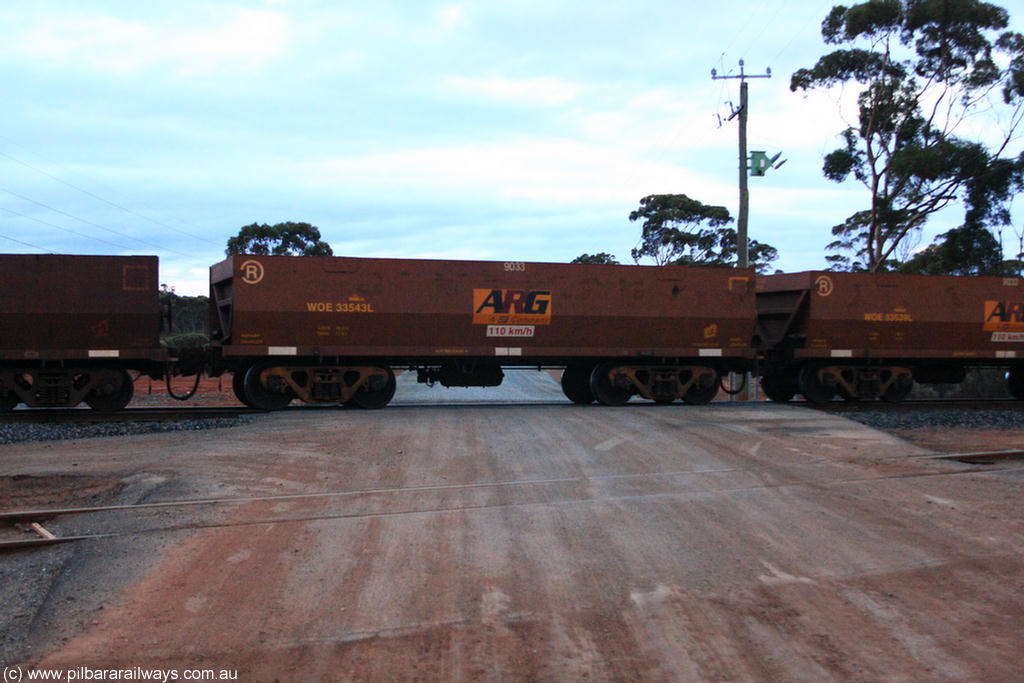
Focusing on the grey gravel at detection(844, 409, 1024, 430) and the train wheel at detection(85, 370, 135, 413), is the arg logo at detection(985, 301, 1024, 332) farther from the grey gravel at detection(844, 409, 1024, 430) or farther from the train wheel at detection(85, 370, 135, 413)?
the train wheel at detection(85, 370, 135, 413)

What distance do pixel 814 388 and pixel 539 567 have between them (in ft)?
44.6

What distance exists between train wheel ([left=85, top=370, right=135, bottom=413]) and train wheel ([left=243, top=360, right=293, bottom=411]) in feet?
6.74

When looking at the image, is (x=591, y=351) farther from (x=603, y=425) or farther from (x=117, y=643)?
(x=117, y=643)

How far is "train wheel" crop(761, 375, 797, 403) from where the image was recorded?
18.6 metres

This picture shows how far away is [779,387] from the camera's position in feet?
62.3

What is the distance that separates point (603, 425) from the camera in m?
11.9

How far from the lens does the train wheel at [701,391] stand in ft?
56.1

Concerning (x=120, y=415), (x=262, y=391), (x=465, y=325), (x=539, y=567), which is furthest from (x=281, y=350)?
(x=539, y=567)

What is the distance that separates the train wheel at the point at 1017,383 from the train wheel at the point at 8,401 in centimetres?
2250

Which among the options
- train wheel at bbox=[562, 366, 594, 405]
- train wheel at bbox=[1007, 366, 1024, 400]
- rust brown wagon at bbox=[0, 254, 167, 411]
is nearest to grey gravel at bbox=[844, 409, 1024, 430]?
train wheel at bbox=[1007, 366, 1024, 400]

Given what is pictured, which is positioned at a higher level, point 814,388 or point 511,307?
point 511,307

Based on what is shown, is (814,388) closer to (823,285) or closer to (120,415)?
(823,285)

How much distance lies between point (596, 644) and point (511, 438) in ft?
19.8

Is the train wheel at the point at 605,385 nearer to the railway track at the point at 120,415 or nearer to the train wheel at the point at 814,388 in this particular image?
the train wheel at the point at 814,388
